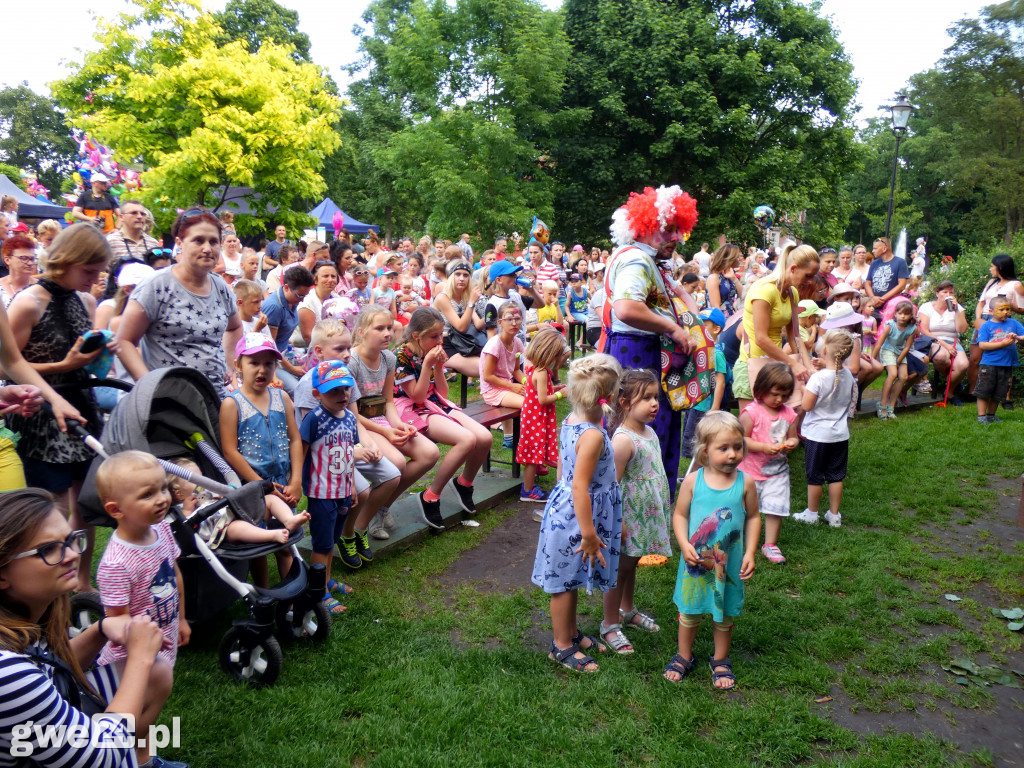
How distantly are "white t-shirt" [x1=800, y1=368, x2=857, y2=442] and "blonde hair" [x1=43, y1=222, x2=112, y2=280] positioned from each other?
16.5ft

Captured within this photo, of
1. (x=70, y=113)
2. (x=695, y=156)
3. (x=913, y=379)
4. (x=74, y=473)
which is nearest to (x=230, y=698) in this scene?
(x=74, y=473)

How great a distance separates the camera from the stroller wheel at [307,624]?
3.59 meters

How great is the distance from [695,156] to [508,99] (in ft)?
24.6

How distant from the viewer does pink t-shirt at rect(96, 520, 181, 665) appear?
2.53 metres

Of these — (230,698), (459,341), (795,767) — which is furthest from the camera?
(459,341)

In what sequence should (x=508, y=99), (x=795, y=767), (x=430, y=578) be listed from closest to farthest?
(x=795, y=767)
(x=430, y=578)
(x=508, y=99)

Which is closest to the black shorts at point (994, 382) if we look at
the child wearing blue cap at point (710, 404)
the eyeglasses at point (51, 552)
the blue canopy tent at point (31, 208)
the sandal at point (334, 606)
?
the child wearing blue cap at point (710, 404)

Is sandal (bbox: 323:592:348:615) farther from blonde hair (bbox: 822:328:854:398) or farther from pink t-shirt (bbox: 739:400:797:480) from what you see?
blonde hair (bbox: 822:328:854:398)

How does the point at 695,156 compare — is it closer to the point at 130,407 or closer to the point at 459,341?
the point at 459,341

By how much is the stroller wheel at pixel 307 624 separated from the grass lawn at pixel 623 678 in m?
0.08

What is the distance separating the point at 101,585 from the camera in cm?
254

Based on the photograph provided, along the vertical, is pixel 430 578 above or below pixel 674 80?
below

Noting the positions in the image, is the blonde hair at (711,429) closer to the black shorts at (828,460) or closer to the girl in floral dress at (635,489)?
the girl in floral dress at (635,489)

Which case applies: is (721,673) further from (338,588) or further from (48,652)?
(48,652)
